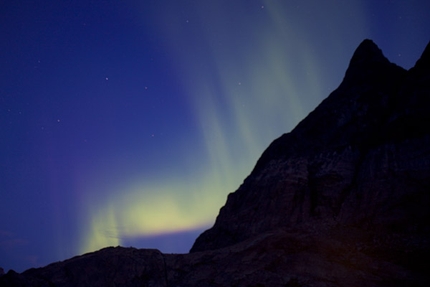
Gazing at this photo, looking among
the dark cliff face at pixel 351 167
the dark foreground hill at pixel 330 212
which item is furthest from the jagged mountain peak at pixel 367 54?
the dark cliff face at pixel 351 167

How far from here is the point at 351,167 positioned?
33938mm

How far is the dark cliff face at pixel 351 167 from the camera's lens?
26.8 m

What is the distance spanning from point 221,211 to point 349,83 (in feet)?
103

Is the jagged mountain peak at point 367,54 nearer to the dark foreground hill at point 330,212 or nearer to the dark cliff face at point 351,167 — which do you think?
the dark foreground hill at point 330,212

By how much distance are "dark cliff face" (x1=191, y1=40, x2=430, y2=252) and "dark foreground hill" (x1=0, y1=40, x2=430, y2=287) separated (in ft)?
0.41

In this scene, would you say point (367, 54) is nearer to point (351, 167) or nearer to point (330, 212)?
point (351, 167)

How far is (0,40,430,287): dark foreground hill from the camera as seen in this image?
18.0 m

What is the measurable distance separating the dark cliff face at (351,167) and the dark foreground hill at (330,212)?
0.13 meters

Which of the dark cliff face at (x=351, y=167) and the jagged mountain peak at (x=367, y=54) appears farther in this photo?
the jagged mountain peak at (x=367, y=54)

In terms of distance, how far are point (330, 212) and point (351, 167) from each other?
691cm

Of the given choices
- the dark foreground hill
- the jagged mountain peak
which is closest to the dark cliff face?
the dark foreground hill

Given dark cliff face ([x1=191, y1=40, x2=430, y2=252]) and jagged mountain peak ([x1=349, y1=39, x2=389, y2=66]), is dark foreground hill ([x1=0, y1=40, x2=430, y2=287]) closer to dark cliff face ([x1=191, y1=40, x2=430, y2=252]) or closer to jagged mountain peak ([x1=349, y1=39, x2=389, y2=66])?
dark cliff face ([x1=191, y1=40, x2=430, y2=252])

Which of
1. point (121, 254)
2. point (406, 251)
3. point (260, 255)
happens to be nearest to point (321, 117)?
point (406, 251)

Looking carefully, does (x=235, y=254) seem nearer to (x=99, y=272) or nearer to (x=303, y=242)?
(x=303, y=242)
